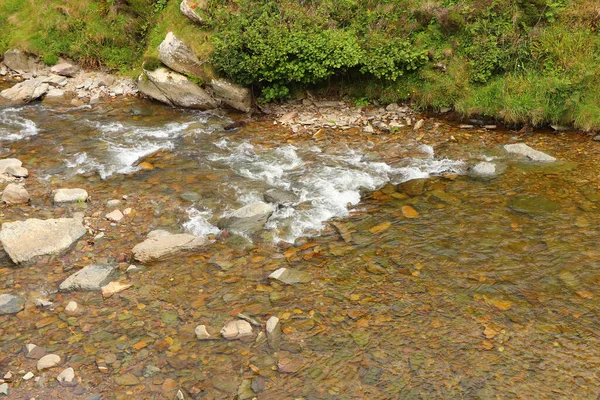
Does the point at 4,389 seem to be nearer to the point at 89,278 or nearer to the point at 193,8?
the point at 89,278

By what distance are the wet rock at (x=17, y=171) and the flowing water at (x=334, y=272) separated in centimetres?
19

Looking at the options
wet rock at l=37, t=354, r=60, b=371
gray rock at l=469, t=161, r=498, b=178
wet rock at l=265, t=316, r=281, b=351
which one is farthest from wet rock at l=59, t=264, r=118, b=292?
gray rock at l=469, t=161, r=498, b=178

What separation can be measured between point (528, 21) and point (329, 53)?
5677 mm

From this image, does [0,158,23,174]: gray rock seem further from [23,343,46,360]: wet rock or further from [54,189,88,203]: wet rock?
[23,343,46,360]: wet rock

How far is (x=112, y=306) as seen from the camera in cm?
775

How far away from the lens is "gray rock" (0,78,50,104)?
16656mm

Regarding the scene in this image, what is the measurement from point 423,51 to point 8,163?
1139 cm

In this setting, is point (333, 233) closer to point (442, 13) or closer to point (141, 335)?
point (141, 335)

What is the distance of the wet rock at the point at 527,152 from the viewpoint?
11883 millimetres

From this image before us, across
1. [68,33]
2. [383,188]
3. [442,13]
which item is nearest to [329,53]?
[442,13]

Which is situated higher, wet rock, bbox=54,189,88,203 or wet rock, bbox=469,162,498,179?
wet rock, bbox=469,162,498,179

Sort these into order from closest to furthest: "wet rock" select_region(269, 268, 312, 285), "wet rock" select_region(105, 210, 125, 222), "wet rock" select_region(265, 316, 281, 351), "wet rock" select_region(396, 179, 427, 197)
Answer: "wet rock" select_region(265, 316, 281, 351), "wet rock" select_region(269, 268, 312, 285), "wet rock" select_region(105, 210, 125, 222), "wet rock" select_region(396, 179, 427, 197)

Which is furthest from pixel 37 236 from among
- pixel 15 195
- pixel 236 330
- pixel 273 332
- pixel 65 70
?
pixel 65 70

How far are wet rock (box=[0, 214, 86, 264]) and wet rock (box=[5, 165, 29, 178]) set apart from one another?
7.95 feet
